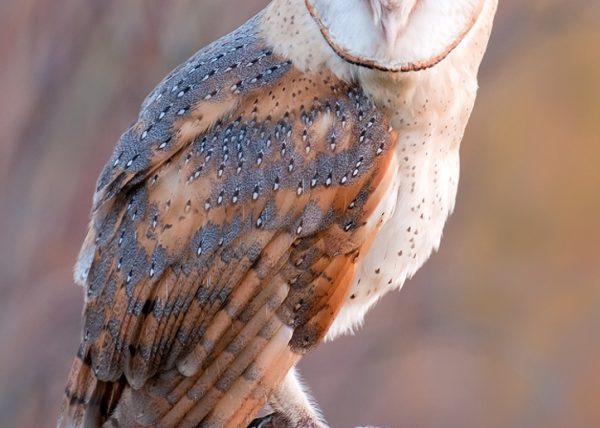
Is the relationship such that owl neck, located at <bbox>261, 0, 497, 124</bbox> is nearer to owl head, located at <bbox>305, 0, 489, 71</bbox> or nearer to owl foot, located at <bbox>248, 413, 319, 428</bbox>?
owl head, located at <bbox>305, 0, 489, 71</bbox>

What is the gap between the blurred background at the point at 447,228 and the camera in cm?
495

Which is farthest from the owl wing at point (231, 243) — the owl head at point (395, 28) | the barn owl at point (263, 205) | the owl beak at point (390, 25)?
the owl beak at point (390, 25)

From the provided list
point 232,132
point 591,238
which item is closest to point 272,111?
point 232,132

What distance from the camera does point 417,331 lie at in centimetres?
624

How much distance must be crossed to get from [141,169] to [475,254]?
12.4ft

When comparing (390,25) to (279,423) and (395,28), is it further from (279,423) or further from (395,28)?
(279,423)

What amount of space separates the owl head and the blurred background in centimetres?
166

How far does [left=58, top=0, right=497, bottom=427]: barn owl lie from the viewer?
133 inches

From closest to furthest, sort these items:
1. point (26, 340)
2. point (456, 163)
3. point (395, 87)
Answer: point (395, 87)
point (456, 163)
point (26, 340)

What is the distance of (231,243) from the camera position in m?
3.41

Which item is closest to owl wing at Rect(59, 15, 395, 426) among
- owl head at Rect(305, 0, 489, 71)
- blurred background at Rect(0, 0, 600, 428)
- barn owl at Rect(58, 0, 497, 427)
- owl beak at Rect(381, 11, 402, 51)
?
barn owl at Rect(58, 0, 497, 427)

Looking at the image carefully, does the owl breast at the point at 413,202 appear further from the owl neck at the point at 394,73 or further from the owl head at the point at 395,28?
the owl head at the point at 395,28

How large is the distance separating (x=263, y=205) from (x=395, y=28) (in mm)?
573

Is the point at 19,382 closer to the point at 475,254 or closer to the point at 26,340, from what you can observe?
the point at 26,340
